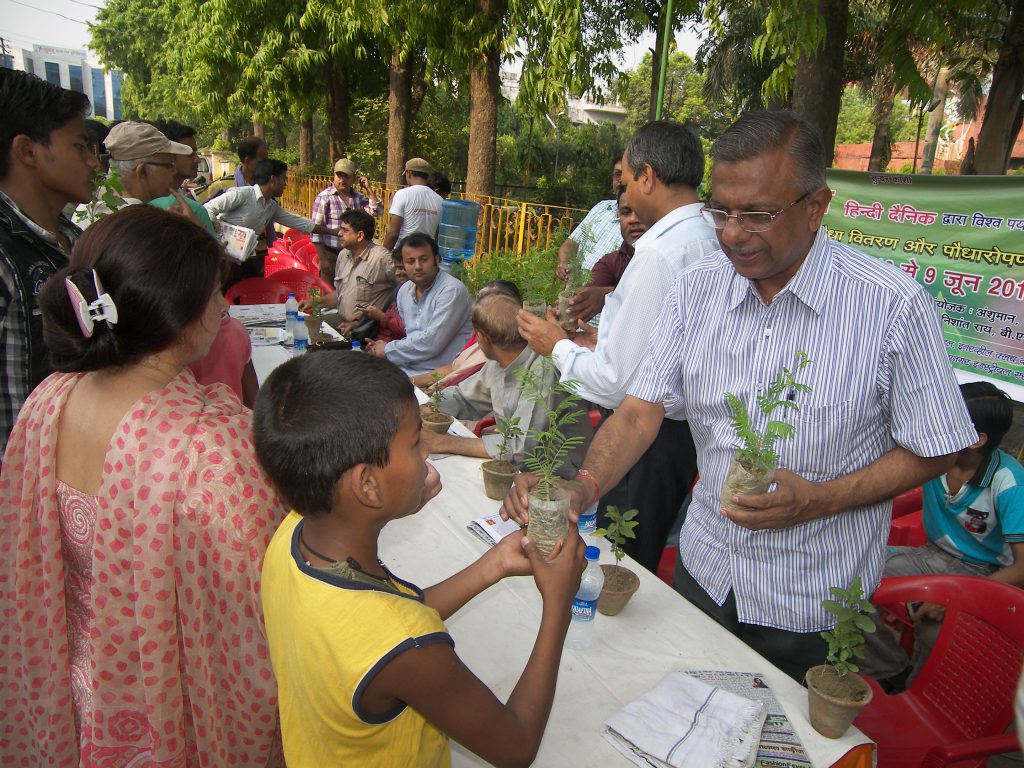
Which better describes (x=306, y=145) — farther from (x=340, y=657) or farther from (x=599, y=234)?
(x=340, y=657)

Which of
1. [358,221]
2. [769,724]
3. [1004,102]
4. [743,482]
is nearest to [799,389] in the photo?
[743,482]

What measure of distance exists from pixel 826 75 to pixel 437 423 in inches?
175

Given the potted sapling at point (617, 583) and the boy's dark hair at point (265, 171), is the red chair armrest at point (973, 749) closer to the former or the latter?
the potted sapling at point (617, 583)

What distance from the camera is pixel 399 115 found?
1208cm

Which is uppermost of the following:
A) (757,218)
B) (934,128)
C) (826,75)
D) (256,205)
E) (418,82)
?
(934,128)

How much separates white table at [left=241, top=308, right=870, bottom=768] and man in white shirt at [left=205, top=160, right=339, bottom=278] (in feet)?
16.7

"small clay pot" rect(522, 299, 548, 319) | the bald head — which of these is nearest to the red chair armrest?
"small clay pot" rect(522, 299, 548, 319)

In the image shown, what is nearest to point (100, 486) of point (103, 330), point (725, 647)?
point (103, 330)

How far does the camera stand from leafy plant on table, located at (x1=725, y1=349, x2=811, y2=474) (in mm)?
1568

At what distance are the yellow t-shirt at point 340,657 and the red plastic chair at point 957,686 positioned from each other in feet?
4.72

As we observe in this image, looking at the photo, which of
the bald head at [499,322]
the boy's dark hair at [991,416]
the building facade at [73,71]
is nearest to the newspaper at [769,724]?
the boy's dark hair at [991,416]

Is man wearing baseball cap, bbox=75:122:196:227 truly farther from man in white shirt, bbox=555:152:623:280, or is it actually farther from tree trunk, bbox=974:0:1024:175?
tree trunk, bbox=974:0:1024:175

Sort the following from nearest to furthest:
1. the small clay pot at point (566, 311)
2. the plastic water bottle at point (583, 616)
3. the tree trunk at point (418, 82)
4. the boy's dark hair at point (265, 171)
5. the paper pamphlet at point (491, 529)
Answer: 1. the plastic water bottle at point (583, 616)
2. the paper pamphlet at point (491, 529)
3. the small clay pot at point (566, 311)
4. the boy's dark hair at point (265, 171)
5. the tree trunk at point (418, 82)

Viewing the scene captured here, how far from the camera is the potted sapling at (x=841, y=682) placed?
1.44 m
